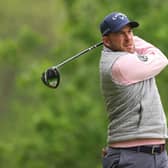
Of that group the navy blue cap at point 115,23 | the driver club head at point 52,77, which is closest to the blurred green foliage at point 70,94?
the driver club head at point 52,77

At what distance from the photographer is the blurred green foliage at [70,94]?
64.6 ft

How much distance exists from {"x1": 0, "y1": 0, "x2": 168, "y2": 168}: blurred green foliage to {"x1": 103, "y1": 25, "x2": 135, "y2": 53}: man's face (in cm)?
1235

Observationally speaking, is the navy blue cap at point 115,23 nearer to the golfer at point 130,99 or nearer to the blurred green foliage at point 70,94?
the golfer at point 130,99

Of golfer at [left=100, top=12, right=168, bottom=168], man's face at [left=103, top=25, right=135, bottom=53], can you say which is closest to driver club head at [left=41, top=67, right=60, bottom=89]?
golfer at [left=100, top=12, right=168, bottom=168]

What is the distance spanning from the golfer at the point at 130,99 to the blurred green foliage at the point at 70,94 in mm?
12350

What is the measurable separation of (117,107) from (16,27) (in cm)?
1981

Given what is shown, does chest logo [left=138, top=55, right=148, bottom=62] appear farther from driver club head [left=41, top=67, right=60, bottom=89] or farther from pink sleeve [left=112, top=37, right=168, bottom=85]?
driver club head [left=41, top=67, right=60, bottom=89]

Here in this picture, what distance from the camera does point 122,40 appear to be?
221 inches

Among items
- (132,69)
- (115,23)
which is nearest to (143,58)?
(132,69)

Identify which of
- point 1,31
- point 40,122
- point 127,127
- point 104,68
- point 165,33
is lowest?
point 127,127

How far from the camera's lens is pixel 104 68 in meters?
5.64

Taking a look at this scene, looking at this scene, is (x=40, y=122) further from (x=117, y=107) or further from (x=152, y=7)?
(x=117, y=107)

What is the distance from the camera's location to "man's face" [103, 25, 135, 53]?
5.61 meters

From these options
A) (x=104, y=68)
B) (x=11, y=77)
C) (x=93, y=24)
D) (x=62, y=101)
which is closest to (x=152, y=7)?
(x=93, y=24)
